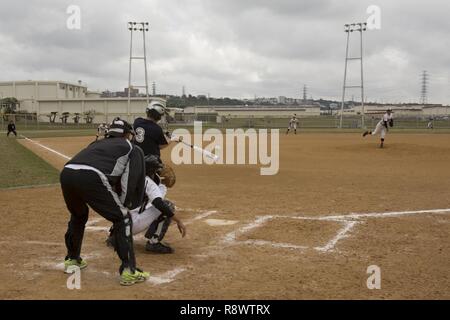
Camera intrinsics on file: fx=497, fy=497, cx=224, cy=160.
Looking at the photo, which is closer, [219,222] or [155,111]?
[155,111]

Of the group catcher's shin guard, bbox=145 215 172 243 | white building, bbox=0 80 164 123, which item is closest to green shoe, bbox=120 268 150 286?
catcher's shin guard, bbox=145 215 172 243

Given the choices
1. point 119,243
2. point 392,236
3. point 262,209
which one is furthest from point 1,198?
point 392,236

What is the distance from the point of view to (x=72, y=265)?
17.9ft

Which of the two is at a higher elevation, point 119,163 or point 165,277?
point 119,163

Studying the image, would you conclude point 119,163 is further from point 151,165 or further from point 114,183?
point 151,165

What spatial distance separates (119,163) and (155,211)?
1258mm

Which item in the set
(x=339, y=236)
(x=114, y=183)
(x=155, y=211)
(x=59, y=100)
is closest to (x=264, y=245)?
(x=339, y=236)

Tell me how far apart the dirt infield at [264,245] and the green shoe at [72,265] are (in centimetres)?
12

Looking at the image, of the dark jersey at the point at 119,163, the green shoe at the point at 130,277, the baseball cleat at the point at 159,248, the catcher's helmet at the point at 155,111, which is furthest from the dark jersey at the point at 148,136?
the green shoe at the point at 130,277

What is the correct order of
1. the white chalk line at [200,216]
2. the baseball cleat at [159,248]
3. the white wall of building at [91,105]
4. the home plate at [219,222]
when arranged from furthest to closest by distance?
the white wall of building at [91,105] < the white chalk line at [200,216] < the home plate at [219,222] < the baseball cleat at [159,248]

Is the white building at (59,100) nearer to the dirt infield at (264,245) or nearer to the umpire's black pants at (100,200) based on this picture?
the dirt infield at (264,245)

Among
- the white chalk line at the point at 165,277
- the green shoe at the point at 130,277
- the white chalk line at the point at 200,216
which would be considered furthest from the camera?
the white chalk line at the point at 200,216

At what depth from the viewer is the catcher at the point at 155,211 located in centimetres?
564
